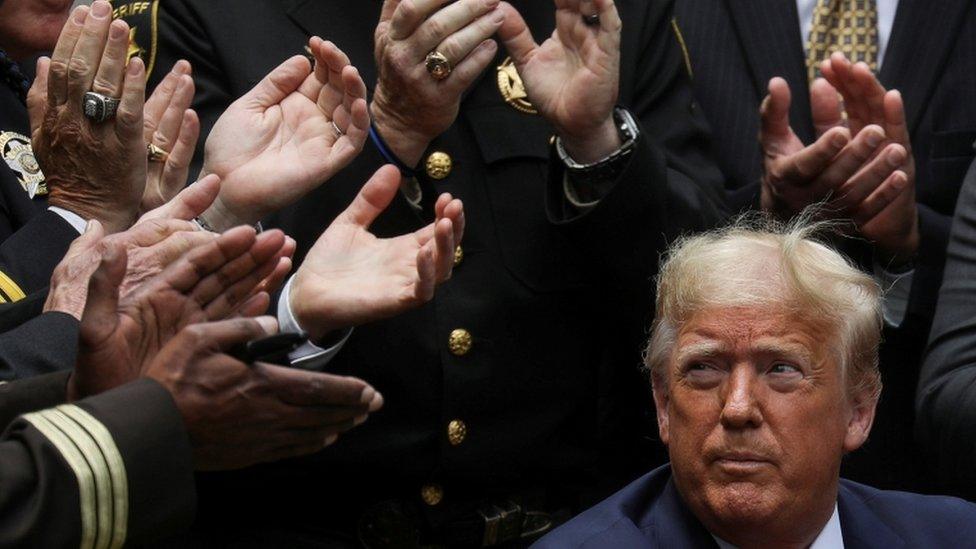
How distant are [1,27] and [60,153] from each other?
500mm

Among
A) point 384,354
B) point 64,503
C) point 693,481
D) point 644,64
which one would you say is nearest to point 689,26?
point 644,64

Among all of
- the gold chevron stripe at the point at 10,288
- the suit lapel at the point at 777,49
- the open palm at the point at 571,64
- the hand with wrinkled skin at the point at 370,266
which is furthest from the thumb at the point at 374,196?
the suit lapel at the point at 777,49

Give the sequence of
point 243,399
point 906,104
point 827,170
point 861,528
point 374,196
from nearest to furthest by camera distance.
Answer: point 243,399 → point 861,528 → point 374,196 → point 827,170 → point 906,104

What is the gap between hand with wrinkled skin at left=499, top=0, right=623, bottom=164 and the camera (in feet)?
11.9

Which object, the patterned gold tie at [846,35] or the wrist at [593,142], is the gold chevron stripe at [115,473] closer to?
the wrist at [593,142]

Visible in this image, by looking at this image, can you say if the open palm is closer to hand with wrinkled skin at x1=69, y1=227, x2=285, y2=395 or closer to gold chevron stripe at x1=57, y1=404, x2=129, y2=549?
hand with wrinkled skin at x1=69, y1=227, x2=285, y2=395

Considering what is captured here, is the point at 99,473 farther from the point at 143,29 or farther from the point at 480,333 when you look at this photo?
the point at 143,29

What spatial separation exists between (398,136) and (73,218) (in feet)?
2.14

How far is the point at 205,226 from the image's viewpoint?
137 inches

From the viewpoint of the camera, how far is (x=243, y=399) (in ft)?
8.75

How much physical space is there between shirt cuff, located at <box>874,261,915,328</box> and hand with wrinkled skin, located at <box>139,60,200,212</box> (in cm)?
150

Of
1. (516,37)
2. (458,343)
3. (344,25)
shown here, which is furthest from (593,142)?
(344,25)

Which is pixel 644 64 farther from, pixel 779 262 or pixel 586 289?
pixel 779 262

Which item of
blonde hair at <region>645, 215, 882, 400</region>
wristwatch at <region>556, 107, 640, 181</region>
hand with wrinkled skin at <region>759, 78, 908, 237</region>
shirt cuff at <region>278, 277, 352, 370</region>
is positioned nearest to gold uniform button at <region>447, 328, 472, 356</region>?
shirt cuff at <region>278, 277, 352, 370</region>
